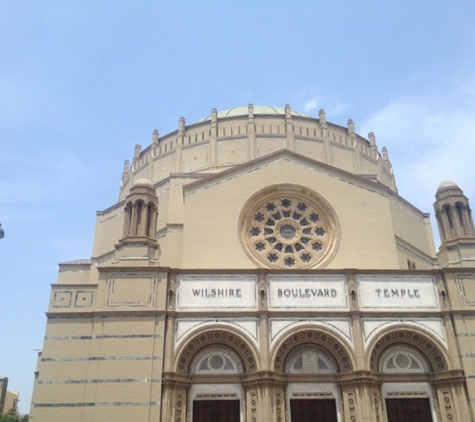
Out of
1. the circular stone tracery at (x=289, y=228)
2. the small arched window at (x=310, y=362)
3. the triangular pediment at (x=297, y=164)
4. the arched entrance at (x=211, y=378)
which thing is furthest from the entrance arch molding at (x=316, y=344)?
the triangular pediment at (x=297, y=164)

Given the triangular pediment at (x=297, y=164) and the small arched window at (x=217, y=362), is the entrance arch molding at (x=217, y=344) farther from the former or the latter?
the triangular pediment at (x=297, y=164)

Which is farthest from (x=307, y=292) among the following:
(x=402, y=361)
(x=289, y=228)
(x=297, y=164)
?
(x=297, y=164)

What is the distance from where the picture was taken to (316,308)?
1766cm

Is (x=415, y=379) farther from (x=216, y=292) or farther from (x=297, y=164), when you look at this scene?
(x=297, y=164)

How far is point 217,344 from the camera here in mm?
17453

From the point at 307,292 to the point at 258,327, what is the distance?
7.37 feet

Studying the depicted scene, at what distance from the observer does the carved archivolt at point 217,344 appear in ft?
55.4

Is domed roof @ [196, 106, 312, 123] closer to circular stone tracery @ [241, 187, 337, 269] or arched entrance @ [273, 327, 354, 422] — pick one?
circular stone tracery @ [241, 187, 337, 269]

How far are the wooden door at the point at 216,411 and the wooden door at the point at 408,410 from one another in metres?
5.23

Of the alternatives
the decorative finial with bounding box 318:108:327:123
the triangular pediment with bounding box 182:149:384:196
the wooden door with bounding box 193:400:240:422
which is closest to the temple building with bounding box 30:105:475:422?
the wooden door with bounding box 193:400:240:422

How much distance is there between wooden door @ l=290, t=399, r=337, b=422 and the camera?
656 inches

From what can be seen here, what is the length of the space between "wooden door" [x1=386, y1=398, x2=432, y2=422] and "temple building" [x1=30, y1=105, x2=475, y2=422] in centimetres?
5

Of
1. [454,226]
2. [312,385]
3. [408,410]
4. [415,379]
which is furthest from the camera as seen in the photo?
[454,226]

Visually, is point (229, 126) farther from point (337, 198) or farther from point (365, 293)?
point (365, 293)
